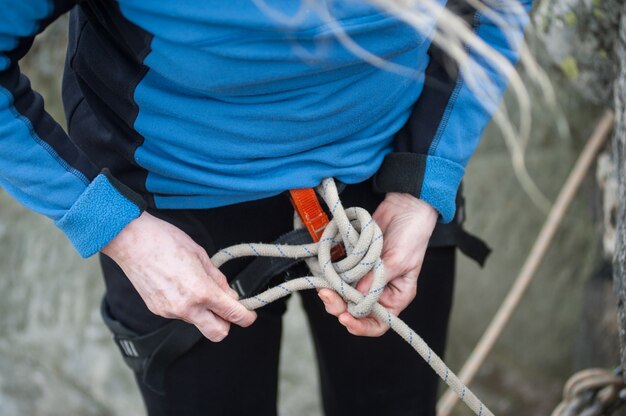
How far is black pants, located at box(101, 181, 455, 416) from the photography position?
0.94m

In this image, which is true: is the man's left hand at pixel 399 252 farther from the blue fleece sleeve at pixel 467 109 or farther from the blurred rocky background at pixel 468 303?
the blurred rocky background at pixel 468 303

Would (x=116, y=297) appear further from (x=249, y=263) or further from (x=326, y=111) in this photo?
(x=326, y=111)

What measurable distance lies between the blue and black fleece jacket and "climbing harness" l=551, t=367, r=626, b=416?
0.40 metres

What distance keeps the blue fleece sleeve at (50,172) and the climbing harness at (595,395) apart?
0.72 m

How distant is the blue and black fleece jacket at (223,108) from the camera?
0.75m

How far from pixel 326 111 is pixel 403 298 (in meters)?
0.26

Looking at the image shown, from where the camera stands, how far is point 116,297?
99 cm

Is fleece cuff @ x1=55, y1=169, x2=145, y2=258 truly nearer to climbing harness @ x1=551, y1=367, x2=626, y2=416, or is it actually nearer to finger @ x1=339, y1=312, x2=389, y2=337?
finger @ x1=339, y1=312, x2=389, y2=337

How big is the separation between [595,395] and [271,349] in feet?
1.61

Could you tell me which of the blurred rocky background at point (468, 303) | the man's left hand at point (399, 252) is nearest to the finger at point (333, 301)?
the man's left hand at point (399, 252)

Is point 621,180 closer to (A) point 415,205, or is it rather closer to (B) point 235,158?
(A) point 415,205

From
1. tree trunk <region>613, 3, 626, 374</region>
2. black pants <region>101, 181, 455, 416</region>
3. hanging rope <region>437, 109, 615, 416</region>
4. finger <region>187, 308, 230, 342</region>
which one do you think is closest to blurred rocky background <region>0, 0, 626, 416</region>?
hanging rope <region>437, 109, 615, 416</region>

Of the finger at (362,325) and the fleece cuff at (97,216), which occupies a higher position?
the fleece cuff at (97,216)

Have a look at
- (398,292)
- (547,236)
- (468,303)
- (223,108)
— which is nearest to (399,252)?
(398,292)
